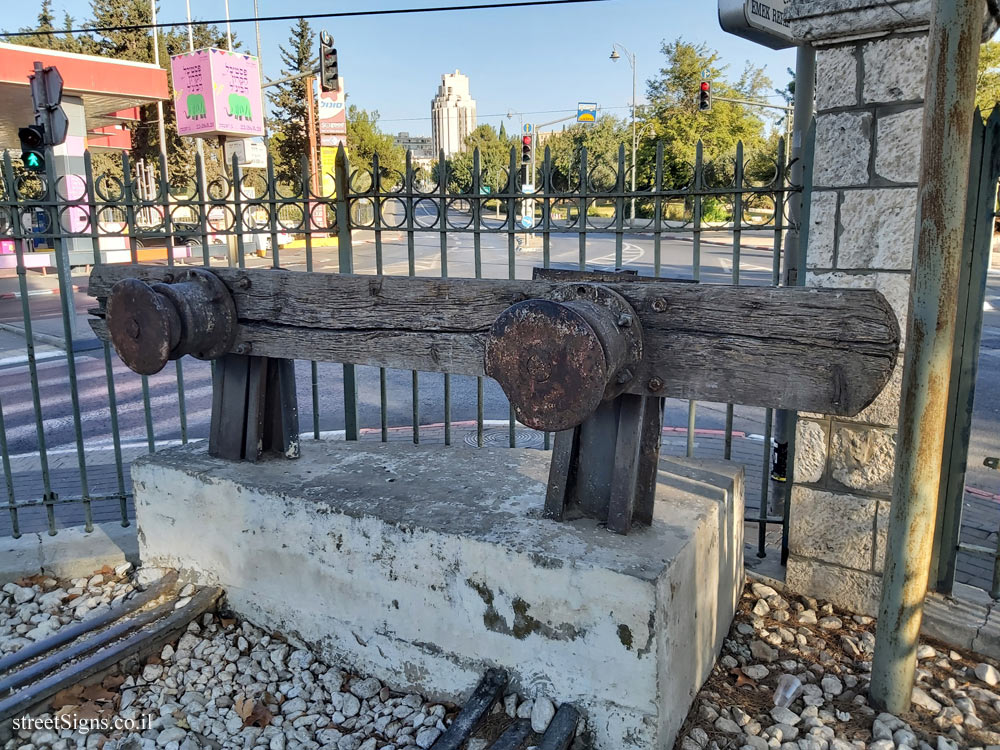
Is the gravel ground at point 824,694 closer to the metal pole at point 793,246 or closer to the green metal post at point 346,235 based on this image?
the metal pole at point 793,246

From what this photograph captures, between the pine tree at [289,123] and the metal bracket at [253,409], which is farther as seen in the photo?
the pine tree at [289,123]

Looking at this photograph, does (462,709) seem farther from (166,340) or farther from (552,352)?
(166,340)

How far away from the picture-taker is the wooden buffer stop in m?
1.98

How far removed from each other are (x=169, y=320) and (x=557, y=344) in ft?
4.98

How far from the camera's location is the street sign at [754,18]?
3.36 meters

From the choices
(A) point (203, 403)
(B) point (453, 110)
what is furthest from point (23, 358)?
(B) point (453, 110)

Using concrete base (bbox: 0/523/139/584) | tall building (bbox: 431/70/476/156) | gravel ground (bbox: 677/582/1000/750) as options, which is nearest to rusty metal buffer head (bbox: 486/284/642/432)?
gravel ground (bbox: 677/582/1000/750)

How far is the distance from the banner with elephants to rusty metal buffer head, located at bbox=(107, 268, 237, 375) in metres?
21.1

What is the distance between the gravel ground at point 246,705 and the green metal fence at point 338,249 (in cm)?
126

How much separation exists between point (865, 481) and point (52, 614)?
11.5 ft

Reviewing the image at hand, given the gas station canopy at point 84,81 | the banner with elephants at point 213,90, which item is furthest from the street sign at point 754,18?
the banner with elephants at point 213,90

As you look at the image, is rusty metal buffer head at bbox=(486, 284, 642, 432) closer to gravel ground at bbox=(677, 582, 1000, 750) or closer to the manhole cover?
gravel ground at bbox=(677, 582, 1000, 750)

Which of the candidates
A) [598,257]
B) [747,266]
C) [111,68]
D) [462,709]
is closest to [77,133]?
[111,68]

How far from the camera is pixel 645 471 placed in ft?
8.09
